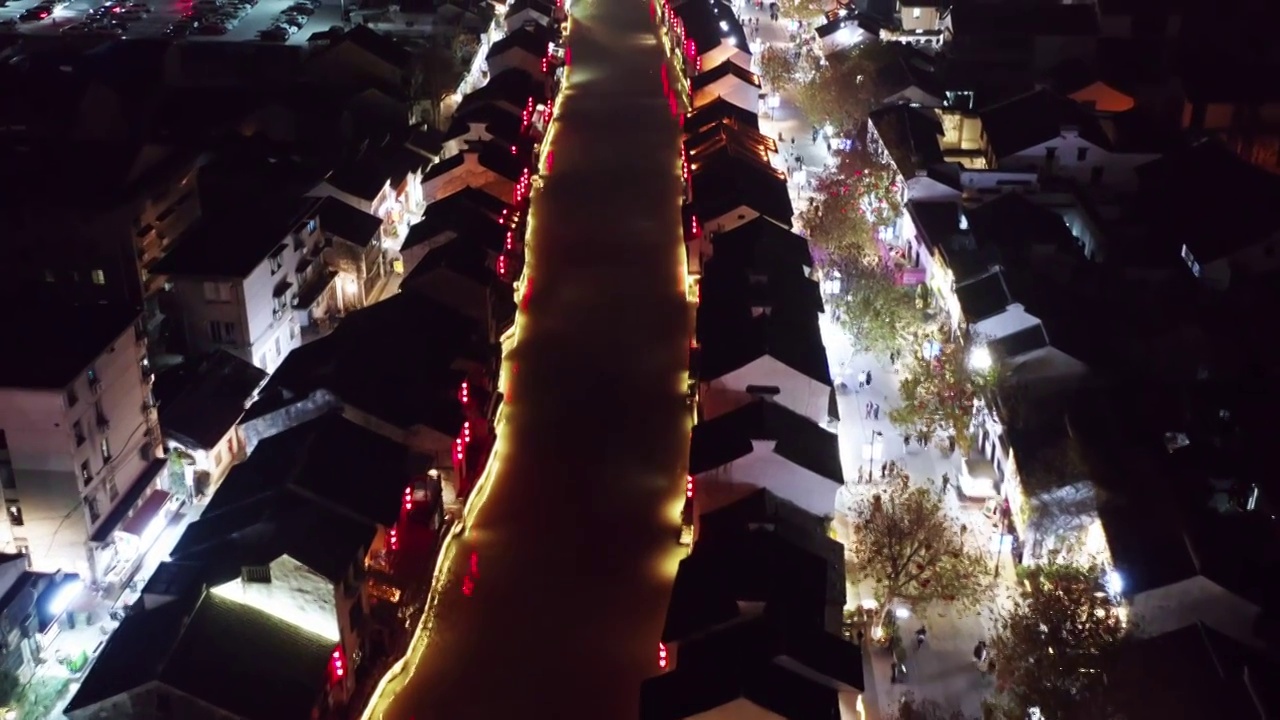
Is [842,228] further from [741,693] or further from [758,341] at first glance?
[741,693]

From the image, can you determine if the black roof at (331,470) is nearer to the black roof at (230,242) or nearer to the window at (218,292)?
the window at (218,292)

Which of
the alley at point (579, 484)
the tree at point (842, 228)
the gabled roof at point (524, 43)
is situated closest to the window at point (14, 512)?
the alley at point (579, 484)

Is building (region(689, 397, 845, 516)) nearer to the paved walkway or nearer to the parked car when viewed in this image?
the paved walkway

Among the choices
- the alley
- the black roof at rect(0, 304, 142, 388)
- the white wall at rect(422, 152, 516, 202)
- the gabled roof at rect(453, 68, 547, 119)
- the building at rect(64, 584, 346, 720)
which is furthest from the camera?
the gabled roof at rect(453, 68, 547, 119)

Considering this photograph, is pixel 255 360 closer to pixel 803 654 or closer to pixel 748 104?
pixel 803 654

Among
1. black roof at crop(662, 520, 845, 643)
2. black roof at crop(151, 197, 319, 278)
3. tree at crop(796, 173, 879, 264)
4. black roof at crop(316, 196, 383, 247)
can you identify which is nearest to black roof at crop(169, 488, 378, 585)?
black roof at crop(662, 520, 845, 643)
